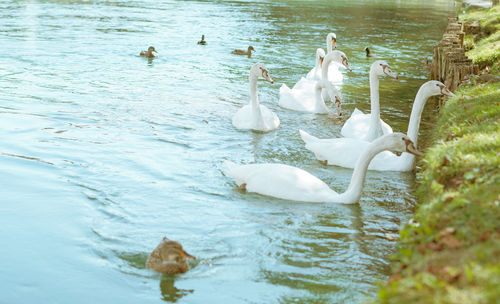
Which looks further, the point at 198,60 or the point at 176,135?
the point at 198,60

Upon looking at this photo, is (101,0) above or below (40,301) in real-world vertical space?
above

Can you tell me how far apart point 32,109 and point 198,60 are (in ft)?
26.3

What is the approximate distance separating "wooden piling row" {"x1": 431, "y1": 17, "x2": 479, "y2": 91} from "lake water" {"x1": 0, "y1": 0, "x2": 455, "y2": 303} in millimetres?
1055

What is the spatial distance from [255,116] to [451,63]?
5002 millimetres

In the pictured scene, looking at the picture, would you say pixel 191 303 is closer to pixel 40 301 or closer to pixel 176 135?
pixel 40 301

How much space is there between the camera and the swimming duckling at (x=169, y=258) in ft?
21.6

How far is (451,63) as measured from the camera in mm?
14383

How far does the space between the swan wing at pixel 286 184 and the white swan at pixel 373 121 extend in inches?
114

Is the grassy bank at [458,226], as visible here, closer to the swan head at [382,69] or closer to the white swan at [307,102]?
the swan head at [382,69]

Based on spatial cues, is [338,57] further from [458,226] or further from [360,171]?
[458,226]

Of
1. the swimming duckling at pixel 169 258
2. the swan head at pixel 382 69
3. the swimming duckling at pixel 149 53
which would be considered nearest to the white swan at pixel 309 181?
the swimming duckling at pixel 169 258

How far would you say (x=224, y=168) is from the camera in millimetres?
10469

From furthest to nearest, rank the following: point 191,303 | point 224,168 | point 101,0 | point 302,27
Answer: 1. point 101,0
2. point 302,27
3. point 224,168
4. point 191,303

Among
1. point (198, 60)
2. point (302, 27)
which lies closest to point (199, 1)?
point (302, 27)
